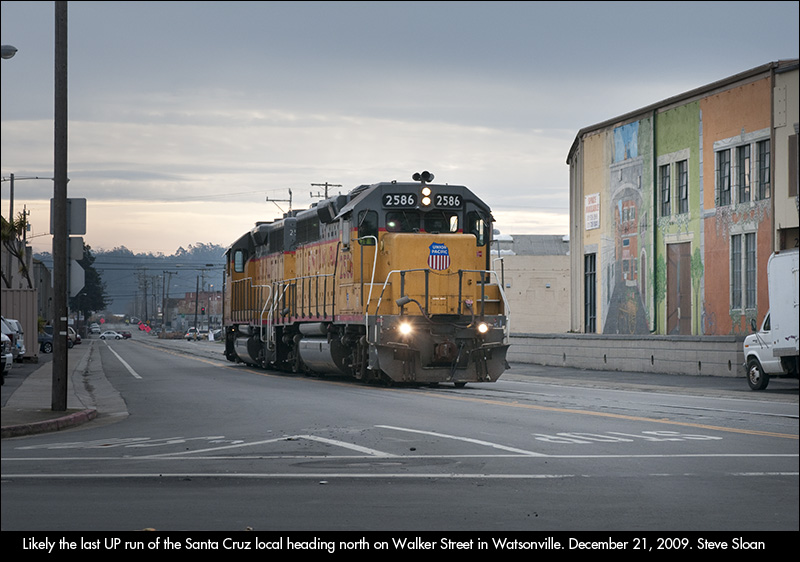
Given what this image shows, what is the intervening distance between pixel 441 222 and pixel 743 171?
1405 centimetres

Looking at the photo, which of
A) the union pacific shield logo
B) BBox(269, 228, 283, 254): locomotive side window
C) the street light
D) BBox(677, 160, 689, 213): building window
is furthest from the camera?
BBox(677, 160, 689, 213): building window

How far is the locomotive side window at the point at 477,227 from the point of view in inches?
994

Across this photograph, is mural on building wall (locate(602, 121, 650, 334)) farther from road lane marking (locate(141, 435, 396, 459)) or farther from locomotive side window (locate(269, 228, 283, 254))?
road lane marking (locate(141, 435, 396, 459))

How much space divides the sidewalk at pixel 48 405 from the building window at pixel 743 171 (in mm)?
20849

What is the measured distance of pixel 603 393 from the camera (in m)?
23.4

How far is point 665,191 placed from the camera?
128 feet

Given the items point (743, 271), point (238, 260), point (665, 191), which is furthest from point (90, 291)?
point (743, 271)

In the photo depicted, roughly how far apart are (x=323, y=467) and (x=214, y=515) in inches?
119

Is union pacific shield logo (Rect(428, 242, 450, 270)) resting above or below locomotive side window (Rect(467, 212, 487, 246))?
below

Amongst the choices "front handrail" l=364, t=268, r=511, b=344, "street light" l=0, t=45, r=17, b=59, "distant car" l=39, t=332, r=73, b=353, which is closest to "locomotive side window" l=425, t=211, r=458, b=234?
"front handrail" l=364, t=268, r=511, b=344

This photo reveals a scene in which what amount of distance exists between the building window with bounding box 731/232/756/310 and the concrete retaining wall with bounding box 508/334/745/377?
312cm

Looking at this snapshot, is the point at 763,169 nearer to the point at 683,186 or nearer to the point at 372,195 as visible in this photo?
the point at 683,186

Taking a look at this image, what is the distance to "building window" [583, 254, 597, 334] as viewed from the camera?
44500 millimetres
